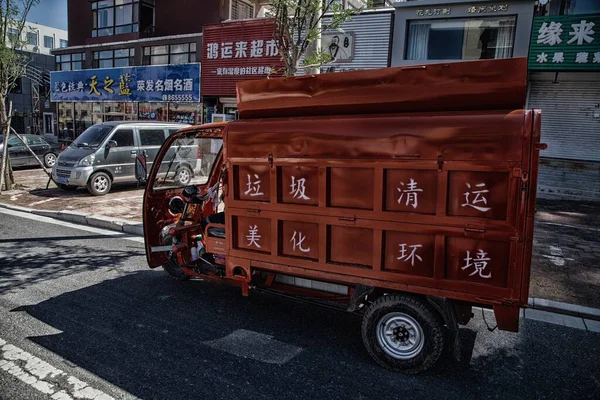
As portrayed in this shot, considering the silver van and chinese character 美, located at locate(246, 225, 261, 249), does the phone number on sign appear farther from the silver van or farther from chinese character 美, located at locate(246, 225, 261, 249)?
chinese character 美, located at locate(246, 225, 261, 249)

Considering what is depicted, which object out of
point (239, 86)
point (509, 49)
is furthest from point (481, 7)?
point (239, 86)

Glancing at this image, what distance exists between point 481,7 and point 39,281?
42.9 feet

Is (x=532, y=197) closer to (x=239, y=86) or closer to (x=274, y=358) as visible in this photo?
(x=274, y=358)

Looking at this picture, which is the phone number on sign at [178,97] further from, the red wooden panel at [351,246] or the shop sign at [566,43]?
the red wooden panel at [351,246]

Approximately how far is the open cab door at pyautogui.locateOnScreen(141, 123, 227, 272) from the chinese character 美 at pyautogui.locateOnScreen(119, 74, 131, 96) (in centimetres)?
1887

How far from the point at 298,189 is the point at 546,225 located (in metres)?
7.49

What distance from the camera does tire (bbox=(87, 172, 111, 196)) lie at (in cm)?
1208

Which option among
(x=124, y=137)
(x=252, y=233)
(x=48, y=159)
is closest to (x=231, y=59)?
(x=124, y=137)

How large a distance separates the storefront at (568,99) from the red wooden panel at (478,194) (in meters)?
10.5

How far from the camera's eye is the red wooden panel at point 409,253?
3561mm

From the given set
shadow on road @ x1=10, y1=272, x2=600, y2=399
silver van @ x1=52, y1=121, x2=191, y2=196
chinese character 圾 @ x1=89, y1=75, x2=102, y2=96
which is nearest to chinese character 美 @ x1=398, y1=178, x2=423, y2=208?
shadow on road @ x1=10, y1=272, x2=600, y2=399

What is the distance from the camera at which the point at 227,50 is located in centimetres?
1892

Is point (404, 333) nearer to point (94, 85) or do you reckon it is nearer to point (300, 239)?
point (300, 239)

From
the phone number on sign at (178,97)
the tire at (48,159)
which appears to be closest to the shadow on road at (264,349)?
the tire at (48,159)
